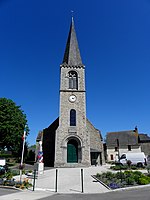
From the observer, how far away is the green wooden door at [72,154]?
24109 millimetres

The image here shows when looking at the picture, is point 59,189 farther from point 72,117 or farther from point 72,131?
point 72,117

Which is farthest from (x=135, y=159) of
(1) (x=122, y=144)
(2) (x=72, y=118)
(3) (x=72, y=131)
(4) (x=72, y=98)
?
(1) (x=122, y=144)

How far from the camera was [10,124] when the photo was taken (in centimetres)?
2773

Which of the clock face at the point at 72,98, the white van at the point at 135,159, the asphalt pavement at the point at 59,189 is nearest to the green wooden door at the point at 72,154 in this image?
the clock face at the point at 72,98

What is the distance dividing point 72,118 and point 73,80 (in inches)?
254

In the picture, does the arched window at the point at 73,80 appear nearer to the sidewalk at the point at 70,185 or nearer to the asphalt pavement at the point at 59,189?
the sidewalk at the point at 70,185

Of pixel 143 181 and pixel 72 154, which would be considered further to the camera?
pixel 72 154

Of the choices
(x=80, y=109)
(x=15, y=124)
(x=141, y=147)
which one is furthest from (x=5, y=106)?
(x=141, y=147)

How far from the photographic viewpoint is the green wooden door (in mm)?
24109

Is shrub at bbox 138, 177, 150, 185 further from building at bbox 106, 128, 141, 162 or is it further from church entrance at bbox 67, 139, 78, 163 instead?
building at bbox 106, 128, 141, 162

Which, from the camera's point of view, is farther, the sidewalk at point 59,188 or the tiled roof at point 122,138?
the tiled roof at point 122,138

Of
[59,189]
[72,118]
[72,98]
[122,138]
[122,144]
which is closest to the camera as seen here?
[59,189]

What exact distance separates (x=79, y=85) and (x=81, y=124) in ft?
21.1

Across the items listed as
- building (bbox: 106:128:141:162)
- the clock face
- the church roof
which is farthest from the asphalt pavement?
building (bbox: 106:128:141:162)
